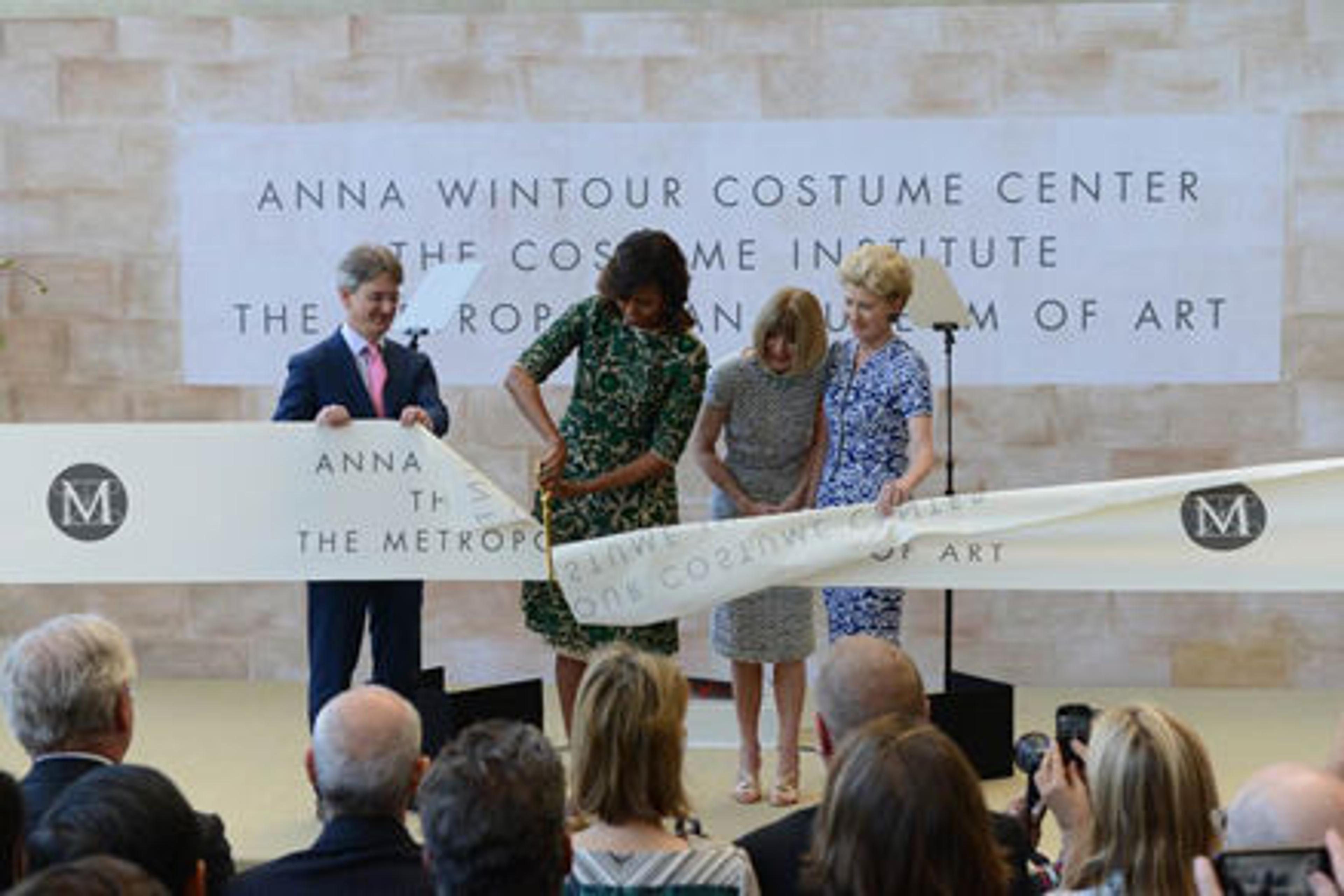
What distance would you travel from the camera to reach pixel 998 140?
678cm

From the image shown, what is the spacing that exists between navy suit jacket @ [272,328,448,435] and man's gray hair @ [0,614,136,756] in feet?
6.34

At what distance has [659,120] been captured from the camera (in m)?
6.89

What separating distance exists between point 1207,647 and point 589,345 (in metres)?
3.06

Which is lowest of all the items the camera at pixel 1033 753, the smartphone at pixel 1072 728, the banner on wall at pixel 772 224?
the camera at pixel 1033 753

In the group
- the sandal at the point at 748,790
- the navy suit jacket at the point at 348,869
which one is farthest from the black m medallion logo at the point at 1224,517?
the navy suit jacket at the point at 348,869

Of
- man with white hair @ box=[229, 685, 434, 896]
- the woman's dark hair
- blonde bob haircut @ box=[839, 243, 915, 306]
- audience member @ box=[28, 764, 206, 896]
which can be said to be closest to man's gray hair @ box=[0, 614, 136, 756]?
man with white hair @ box=[229, 685, 434, 896]

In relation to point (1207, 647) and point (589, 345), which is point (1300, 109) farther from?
point (589, 345)

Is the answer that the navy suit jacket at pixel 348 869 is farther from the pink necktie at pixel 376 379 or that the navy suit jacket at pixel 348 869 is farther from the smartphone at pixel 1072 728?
the pink necktie at pixel 376 379

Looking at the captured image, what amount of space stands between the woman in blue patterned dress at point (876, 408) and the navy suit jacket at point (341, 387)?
1.06m

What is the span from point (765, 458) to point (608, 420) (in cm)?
47

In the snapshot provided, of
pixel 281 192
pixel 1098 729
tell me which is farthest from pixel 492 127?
pixel 1098 729

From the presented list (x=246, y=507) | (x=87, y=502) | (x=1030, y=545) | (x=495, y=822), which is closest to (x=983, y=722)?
(x=1030, y=545)

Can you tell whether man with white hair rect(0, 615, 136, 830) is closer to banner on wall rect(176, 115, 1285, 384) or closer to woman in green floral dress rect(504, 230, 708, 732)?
woman in green floral dress rect(504, 230, 708, 732)

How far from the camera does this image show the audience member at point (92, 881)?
1.69 meters
